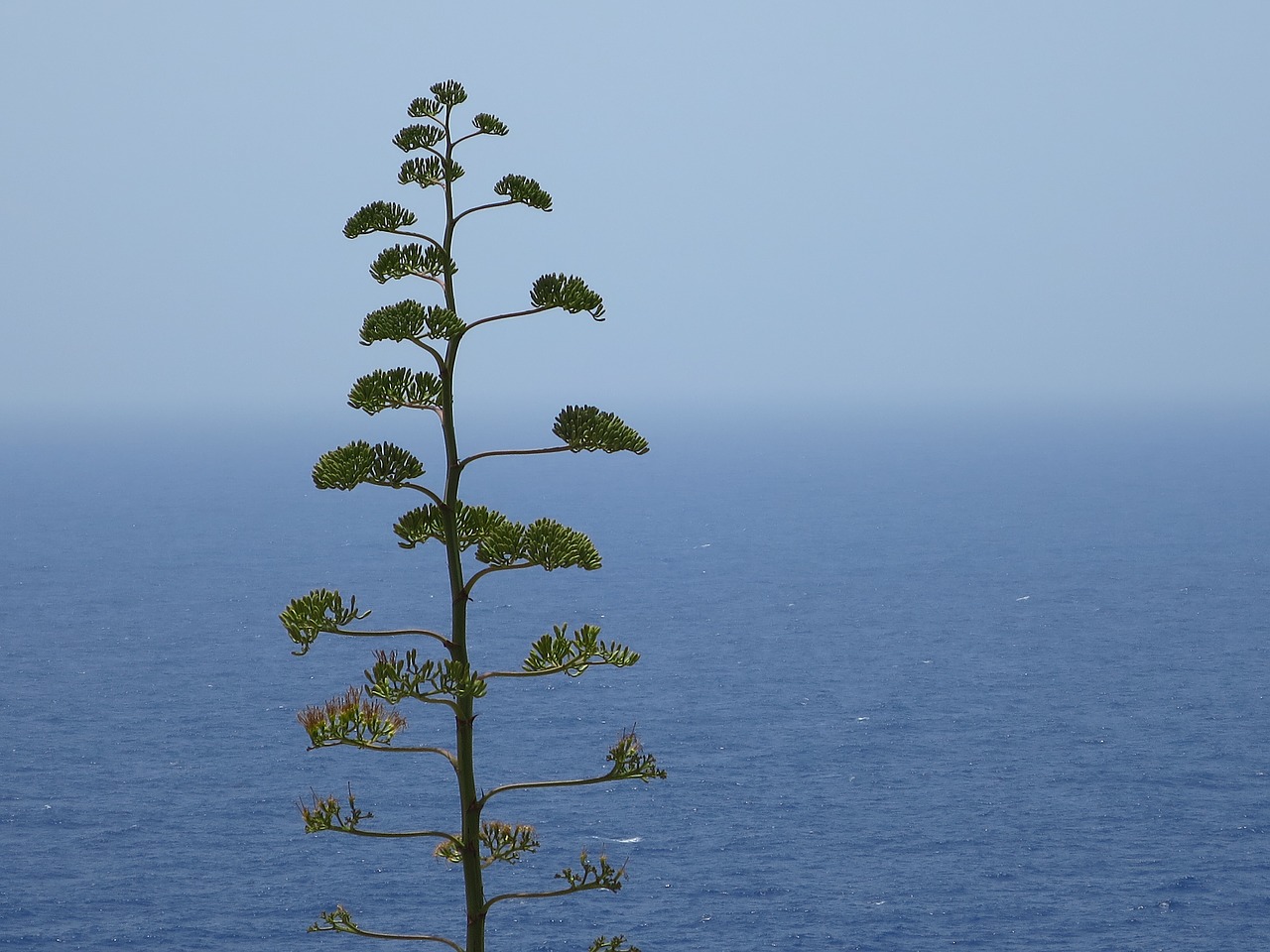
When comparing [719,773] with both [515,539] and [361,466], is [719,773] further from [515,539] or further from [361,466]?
[361,466]

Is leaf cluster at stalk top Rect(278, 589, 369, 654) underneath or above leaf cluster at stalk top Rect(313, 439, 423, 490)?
underneath

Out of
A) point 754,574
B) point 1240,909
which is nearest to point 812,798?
point 1240,909

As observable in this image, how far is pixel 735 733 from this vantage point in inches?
4190

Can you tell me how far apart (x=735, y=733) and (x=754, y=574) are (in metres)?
77.2

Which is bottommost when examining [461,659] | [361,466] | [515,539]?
[461,659]

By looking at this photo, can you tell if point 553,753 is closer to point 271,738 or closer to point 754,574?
point 271,738

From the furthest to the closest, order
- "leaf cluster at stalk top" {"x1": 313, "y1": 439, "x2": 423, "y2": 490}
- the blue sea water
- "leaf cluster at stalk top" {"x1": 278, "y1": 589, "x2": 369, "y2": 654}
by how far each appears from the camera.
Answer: the blue sea water, "leaf cluster at stalk top" {"x1": 278, "y1": 589, "x2": 369, "y2": 654}, "leaf cluster at stalk top" {"x1": 313, "y1": 439, "x2": 423, "y2": 490}

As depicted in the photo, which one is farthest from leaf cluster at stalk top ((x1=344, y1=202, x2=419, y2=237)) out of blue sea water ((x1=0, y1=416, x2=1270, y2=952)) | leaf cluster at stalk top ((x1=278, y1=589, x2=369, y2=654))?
blue sea water ((x1=0, y1=416, x2=1270, y2=952))

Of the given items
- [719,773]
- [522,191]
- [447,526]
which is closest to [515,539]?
[447,526]

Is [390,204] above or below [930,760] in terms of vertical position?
above

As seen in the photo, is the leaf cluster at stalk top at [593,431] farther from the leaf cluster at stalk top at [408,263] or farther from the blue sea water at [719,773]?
the blue sea water at [719,773]

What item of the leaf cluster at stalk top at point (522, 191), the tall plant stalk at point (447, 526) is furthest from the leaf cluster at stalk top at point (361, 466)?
the leaf cluster at stalk top at point (522, 191)

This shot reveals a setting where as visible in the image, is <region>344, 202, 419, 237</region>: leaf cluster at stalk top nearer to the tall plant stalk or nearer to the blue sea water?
the tall plant stalk

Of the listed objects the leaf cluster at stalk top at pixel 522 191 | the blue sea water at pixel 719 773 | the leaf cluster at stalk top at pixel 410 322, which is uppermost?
the leaf cluster at stalk top at pixel 522 191
